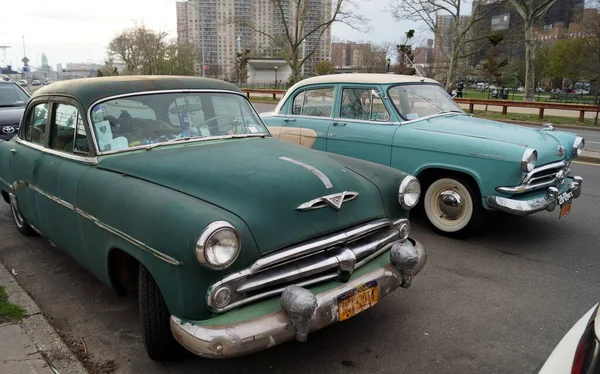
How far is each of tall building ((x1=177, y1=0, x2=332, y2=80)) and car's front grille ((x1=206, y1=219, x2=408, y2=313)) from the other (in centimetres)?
3216

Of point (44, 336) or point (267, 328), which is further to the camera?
point (44, 336)

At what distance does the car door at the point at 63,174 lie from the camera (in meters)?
3.41

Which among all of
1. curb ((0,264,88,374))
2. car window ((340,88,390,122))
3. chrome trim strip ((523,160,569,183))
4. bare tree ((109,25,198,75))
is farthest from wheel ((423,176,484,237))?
bare tree ((109,25,198,75))

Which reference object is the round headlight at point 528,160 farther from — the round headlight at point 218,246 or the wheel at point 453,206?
the round headlight at point 218,246

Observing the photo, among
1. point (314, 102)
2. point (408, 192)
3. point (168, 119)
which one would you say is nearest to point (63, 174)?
point (168, 119)

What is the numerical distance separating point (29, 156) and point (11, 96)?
7.47 meters

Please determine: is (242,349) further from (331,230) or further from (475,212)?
(475,212)

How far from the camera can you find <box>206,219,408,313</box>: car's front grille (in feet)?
7.98

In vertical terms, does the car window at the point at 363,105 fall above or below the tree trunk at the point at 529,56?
below

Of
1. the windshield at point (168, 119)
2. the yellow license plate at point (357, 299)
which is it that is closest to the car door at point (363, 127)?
the windshield at point (168, 119)

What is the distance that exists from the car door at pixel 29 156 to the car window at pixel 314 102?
346 centimetres

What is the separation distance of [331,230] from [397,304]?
125cm

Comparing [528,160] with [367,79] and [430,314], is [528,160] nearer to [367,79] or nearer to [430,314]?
[430,314]

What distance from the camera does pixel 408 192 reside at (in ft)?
11.1
